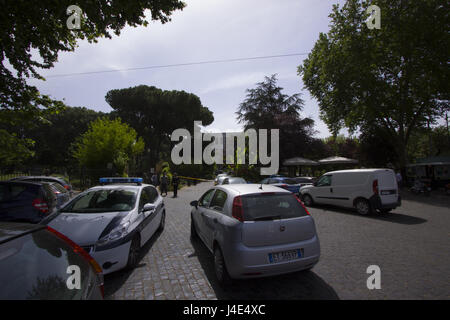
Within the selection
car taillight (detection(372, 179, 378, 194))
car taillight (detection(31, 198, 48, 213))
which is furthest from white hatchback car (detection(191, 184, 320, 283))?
car taillight (detection(372, 179, 378, 194))

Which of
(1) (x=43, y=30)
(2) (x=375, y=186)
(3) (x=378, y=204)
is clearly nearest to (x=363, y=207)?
(3) (x=378, y=204)

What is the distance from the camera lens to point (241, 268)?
3.08m

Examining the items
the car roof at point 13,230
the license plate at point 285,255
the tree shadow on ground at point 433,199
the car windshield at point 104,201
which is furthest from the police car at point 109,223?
the tree shadow on ground at point 433,199

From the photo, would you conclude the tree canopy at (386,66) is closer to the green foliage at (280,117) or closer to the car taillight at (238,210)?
the green foliage at (280,117)

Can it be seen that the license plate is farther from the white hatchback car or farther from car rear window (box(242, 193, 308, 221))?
car rear window (box(242, 193, 308, 221))

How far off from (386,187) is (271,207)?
6963mm

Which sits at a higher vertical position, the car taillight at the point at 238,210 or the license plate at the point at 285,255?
the car taillight at the point at 238,210

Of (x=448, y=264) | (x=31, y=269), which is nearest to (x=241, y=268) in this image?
(x=31, y=269)

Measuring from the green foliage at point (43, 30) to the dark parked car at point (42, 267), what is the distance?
649 centimetres

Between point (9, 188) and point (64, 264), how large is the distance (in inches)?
208

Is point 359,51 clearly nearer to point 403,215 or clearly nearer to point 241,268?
point 403,215

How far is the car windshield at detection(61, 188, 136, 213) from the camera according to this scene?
453cm

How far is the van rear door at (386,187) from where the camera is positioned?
26.9 ft

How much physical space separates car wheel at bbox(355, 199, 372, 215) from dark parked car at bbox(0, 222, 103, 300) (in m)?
9.01
